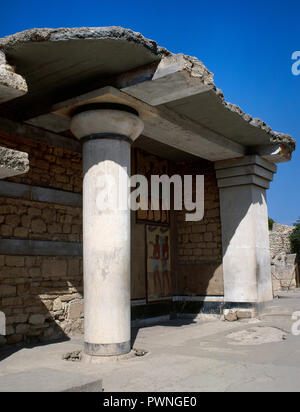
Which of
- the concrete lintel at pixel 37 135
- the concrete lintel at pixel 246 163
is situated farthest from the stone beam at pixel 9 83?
the concrete lintel at pixel 246 163

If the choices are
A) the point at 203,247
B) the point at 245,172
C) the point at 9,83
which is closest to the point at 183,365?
the point at 9,83

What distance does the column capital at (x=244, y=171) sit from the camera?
8266 millimetres

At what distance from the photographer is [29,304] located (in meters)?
6.01

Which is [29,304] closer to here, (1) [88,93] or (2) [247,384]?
(1) [88,93]

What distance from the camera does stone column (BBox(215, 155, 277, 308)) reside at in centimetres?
823

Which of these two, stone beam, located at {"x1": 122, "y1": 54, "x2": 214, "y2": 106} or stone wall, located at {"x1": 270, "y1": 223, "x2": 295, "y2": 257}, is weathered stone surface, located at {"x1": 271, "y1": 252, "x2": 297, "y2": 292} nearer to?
stone wall, located at {"x1": 270, "y1": 223, "x2": 295, "y2": 257}

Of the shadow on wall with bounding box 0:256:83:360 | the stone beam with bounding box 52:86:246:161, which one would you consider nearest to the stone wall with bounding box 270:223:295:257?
the stone beam with bounding box 52:86:246:161

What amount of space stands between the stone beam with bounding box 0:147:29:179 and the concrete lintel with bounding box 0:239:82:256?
2046 mm

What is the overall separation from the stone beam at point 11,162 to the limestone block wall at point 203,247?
18.0ft

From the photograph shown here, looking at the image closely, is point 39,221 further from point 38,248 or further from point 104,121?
point 104,121

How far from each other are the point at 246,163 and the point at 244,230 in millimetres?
1281

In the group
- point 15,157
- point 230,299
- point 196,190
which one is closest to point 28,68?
point 15,157

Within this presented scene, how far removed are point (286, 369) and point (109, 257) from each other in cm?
221

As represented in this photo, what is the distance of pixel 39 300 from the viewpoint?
615 centimetres
